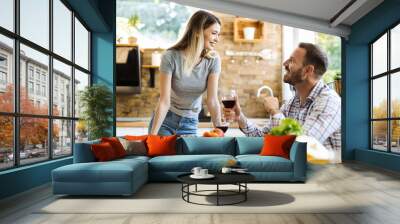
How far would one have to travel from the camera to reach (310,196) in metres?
4.55

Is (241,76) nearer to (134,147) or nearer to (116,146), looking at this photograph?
(134,147)

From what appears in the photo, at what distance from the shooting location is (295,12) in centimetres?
808

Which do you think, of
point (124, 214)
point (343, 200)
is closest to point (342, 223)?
point (343, 200)

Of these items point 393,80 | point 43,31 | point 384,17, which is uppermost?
point 384,17

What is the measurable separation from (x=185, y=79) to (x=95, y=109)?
1.71 m

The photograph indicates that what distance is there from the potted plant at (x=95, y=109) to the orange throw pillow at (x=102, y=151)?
2233 mm

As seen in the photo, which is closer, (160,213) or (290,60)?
(160,213)

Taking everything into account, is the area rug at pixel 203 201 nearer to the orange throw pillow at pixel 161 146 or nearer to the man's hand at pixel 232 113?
the orange throw pillow at pixel 161 146

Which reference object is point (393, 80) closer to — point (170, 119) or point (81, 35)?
point (170, 119)

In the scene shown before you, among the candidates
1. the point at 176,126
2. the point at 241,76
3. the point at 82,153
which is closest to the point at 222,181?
the point at 82,153

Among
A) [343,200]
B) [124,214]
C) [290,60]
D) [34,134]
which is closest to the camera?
[124,214]

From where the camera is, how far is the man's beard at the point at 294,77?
28.9ft

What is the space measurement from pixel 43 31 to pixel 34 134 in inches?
56.7

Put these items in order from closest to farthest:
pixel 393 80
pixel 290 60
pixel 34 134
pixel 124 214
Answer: pixel 124 214
pixel 34 134
pixel 393 80
pixel 290 60
